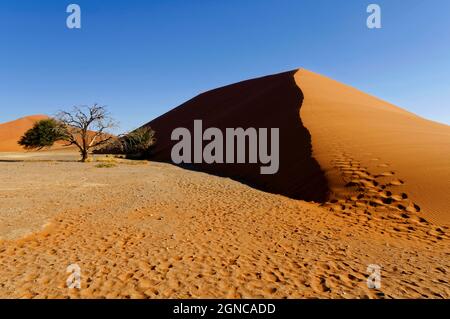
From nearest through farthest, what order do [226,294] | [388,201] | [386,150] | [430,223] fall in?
[226,294]
[430,223]
[388,201]
[386,150]

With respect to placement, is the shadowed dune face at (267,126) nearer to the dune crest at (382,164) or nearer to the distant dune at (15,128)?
the dune crest at (382,164)

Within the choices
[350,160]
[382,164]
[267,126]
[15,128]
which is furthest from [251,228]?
[15,128]

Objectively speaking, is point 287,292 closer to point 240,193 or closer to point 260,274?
point 260,274

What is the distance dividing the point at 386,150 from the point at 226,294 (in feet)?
43.3

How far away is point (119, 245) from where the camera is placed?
21.2 feet

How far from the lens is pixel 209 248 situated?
6.45 meters

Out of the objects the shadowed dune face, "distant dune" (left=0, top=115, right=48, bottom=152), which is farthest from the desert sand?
"distant dune" (left=0, top=115, right=48, bottom=152)

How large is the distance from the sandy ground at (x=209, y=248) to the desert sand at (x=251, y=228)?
32mm

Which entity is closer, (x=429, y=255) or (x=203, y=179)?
(x=429, y=255)

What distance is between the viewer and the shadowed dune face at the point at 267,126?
13.7 metres

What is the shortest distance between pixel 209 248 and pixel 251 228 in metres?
1.84

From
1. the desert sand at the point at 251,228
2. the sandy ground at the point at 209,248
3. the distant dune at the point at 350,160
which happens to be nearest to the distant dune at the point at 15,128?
the distant dune at the point at 350,160

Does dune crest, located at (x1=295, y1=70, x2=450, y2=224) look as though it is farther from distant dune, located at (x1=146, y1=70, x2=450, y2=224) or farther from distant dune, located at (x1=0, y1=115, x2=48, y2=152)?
distant dune, located at (x1=0, y1=115, x2=48, y2=152)

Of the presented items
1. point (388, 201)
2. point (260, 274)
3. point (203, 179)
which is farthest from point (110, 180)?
point (388, 201)
